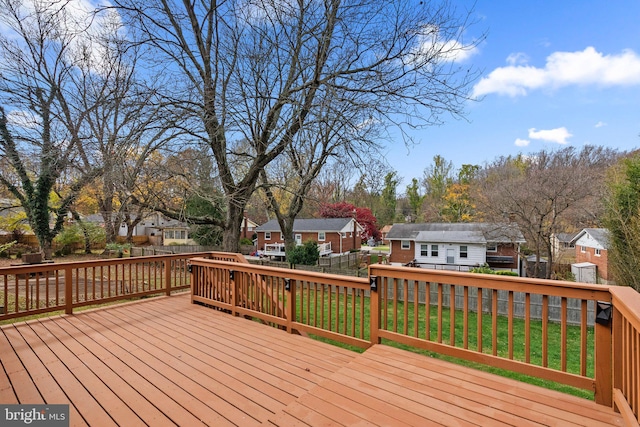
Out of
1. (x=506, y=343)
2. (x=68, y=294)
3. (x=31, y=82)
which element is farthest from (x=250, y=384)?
(x=31, y=82)

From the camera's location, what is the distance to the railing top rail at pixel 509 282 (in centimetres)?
203

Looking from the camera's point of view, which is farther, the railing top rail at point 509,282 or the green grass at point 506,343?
the green grass at point 506,343

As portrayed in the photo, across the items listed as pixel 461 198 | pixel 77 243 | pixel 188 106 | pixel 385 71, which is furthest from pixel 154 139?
pixel 461 198

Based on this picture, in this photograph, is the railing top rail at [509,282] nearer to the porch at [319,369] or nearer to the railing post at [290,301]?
the porch at [319,369]

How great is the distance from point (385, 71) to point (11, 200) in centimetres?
1862

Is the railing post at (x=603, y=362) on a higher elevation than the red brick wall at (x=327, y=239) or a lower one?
higher

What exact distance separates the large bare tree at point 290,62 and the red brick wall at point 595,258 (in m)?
13.7

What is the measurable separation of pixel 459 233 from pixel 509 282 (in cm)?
1903

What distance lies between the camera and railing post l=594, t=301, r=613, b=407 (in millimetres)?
1938

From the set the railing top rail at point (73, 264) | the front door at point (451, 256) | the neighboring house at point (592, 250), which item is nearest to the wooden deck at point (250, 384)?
the railing top rail at point (73, 264)

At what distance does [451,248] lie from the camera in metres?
19.5

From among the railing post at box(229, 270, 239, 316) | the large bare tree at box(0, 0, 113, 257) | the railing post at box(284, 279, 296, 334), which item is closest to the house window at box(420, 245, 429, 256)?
the railing post at box(229, 270, 239, 316)

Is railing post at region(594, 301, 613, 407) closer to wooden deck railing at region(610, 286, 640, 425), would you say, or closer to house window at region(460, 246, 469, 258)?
wooden deck railing at region(610, 286, 640, 425)

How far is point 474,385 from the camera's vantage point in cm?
221
